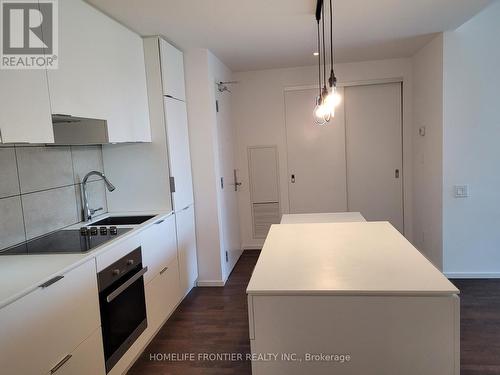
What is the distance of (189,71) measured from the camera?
3.47 m

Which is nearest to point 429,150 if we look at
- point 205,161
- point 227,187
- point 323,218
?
point 323,218

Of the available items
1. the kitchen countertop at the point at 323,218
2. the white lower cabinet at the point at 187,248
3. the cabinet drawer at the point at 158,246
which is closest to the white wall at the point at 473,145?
the kitchen countertop at the point at 323,218

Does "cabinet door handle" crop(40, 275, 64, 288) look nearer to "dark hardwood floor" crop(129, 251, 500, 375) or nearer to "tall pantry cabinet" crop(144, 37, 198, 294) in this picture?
"dark hardwood floor" crop(129, 251, 500, 375)

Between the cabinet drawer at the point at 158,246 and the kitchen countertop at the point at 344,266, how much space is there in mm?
900

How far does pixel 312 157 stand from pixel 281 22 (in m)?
2.16

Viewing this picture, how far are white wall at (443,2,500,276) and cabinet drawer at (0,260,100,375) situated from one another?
10.4 feet

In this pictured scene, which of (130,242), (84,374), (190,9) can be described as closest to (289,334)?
(84,374)

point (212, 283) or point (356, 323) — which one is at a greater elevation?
point (356, 323)

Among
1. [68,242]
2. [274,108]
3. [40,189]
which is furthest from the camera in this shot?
[274,108]

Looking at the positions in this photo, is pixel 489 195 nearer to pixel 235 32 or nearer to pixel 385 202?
pixel 385 202

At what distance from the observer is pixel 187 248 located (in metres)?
3.41

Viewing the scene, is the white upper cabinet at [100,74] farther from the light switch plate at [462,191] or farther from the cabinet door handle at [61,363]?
the light switch plate at [462,191]

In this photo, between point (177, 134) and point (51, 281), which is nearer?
point (51, 281)

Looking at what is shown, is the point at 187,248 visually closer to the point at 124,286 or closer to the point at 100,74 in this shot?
the point at 124,286
